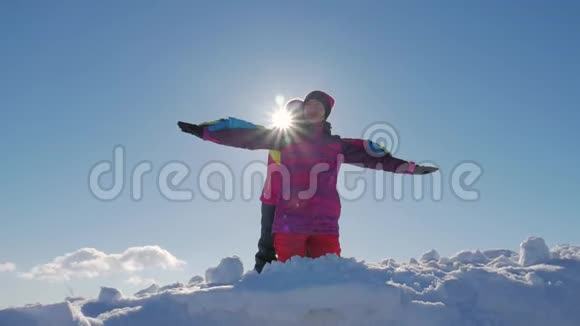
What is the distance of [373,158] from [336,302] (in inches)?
101

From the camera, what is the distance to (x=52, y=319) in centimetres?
281

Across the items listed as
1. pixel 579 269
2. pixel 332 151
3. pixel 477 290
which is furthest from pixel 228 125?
pixel 579 269

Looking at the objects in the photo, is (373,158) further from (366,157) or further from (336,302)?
(336,302)

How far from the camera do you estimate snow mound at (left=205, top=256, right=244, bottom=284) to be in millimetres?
4407

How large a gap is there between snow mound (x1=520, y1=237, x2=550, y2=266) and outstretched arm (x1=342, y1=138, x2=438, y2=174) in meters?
1.42

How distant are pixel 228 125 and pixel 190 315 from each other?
2.29 meters

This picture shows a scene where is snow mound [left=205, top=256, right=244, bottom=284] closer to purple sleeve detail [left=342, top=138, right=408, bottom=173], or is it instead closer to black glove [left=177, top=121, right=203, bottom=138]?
black glove [left=177, top=121, right=203, bottom=138]

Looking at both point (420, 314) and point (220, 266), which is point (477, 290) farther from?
point (220, 266)

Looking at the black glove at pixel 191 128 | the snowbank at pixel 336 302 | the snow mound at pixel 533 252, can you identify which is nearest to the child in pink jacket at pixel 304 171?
the black glove at pixel 191 128

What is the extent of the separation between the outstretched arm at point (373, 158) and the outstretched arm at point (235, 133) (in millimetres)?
918

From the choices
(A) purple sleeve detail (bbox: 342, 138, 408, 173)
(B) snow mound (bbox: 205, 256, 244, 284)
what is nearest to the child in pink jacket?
(A) purple sleeve detail (bbox: 342, 138, 408, 173)

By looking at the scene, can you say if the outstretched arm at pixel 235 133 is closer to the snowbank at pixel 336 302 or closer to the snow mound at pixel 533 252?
the snowbank at pixel 336 302

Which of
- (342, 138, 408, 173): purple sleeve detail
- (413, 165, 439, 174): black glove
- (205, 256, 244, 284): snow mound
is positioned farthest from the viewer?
(413, 165, 439, 174): black glove

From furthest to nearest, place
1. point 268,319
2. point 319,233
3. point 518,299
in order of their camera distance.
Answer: point 319,233 → point 518,299 → point 268,319
